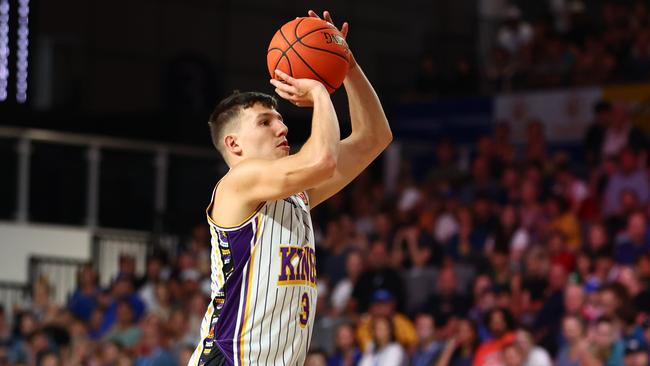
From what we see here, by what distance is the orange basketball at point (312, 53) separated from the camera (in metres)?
4.80

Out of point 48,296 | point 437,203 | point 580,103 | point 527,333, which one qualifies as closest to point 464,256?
point 437,203

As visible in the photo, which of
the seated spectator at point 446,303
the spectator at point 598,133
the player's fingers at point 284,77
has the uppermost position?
the spectator at point 598,133

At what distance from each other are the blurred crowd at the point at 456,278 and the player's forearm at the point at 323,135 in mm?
5630

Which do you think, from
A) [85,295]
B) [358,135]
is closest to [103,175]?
[85,295]

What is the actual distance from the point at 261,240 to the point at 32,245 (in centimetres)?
1231

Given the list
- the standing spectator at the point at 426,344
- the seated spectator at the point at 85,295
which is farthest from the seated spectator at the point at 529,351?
the seated spectator at the point at 85,295

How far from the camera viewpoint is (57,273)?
16.4 m

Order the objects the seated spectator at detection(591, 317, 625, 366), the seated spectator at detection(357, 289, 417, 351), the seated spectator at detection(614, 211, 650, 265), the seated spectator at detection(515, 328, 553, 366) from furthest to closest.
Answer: the seated spectator at detection(357, 289, 417, 351) < the seated spectator at detection(614, 211, 650, 265) < the seated spectator at detection(515, 328, 553, 366) < the seated spectator at detection(591, 317, 625, 366)

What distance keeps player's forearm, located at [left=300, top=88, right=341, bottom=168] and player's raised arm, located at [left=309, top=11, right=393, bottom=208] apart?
655mm

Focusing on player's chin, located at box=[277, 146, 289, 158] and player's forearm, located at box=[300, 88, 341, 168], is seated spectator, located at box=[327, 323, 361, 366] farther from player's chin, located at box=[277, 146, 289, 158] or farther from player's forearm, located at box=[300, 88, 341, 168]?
player's forearm, located at box=[300, 88, 341, 168]

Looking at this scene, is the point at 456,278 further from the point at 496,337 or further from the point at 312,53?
the point at 312,53

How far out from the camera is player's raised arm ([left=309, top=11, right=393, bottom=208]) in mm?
5223

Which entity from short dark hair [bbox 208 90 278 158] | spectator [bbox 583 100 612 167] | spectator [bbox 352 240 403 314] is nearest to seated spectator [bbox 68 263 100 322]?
spectator [bbox 352 240 403 314]

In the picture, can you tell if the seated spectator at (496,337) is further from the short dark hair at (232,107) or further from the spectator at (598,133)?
the short dark hair at (232,107)
